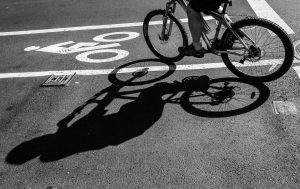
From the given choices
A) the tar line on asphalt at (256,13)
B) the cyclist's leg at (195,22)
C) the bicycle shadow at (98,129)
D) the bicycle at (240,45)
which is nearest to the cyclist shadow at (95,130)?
the bicycle shadow at (98,129)

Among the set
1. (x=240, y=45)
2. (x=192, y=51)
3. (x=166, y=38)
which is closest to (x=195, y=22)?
(x=192, y=51)

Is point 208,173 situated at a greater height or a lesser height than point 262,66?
lesser

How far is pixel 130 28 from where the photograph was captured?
8.01m

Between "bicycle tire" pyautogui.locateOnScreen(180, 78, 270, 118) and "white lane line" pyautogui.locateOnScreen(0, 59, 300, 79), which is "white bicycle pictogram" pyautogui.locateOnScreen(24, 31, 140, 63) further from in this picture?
"bicycle tire" pyautogui.locateOnScreen(180, 78, 270, 118)

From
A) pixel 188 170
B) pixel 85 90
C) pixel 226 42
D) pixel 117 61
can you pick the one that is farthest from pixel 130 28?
pixel 188 170

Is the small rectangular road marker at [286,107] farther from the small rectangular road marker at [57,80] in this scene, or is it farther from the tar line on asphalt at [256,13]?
the small rectangular road marker at [57,80]

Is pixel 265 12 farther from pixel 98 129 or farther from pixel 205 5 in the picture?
pixel 98 129

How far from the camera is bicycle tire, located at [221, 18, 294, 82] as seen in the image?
4.71 m

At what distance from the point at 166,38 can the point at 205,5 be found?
1309 millimetres

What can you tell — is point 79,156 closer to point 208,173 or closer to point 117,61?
point 208,173

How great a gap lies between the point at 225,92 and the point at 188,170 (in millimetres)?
1712

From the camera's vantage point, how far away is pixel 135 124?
4.72 meters

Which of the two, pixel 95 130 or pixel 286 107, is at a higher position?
pixel 286 107

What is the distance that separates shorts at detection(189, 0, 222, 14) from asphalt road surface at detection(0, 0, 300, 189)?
1.15 m
